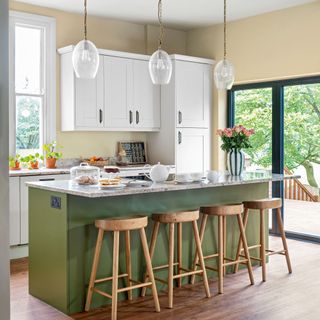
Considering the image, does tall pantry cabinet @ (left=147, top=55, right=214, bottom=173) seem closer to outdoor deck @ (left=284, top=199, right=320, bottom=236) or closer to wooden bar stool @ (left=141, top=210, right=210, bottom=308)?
outdoor deck @ (left=284, top=199, right=320, bottom=236)

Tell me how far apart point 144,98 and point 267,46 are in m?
1.70

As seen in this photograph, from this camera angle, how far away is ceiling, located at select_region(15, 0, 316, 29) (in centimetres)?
602

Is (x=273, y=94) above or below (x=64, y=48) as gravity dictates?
below

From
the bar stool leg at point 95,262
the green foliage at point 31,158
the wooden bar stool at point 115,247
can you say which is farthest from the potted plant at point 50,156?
the bar stool leg at point 95,262

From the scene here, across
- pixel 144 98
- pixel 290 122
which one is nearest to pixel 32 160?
pixel 144 98

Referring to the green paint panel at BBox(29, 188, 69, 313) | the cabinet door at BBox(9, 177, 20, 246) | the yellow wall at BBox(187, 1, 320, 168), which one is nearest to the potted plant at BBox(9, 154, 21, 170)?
the cabinet door at BBox(9, 177, 20, 246)

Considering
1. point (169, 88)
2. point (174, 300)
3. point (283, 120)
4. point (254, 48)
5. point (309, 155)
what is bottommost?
point (174, 300)

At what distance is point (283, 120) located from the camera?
259 inches

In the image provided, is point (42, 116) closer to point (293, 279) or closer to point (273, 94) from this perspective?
point (273, 94)

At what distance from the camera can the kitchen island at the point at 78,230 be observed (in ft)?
12.5

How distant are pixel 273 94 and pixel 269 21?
2.99 ft

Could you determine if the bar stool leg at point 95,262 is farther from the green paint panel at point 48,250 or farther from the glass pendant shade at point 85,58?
the glass pendant shade at point 85,58

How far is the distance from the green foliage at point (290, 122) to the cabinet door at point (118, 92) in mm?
1567

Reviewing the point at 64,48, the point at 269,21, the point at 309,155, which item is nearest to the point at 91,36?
the point at 64,48
